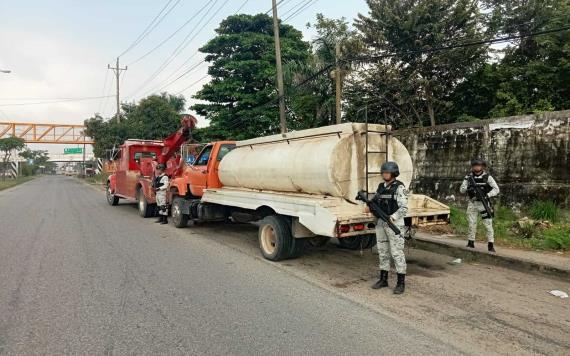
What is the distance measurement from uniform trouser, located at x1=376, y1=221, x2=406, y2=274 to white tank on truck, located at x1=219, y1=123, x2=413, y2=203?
1.12m

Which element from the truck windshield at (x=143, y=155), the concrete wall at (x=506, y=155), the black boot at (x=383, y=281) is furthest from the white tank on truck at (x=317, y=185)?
the truck windshield at (x=143, y=155)

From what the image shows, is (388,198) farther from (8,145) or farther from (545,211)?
(8,145)

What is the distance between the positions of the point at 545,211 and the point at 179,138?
9367mm

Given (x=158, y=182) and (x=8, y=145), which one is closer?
(x=158, y=182)

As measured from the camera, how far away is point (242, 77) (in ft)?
70.0

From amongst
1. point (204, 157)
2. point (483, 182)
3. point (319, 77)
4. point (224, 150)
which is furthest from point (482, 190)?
point (319, 77)

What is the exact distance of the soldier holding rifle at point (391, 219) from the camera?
5.26 meters

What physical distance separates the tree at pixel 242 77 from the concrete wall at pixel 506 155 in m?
10.1

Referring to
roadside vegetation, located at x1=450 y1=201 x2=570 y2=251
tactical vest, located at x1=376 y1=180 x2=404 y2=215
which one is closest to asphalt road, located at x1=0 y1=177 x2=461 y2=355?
tactical vest, located at x1=376 y1=180 x2=404 y2=215

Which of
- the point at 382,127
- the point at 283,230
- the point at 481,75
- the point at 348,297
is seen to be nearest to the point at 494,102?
the point at 481,75

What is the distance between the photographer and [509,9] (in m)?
17.9

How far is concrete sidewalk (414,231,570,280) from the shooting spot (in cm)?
623

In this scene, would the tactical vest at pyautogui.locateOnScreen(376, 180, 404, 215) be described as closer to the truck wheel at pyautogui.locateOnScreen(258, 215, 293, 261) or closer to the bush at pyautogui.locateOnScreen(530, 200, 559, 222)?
the truck wheel at pyautogui.locateOnScreen(258, 215, 293, 261)

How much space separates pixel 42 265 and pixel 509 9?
62.9 ft
